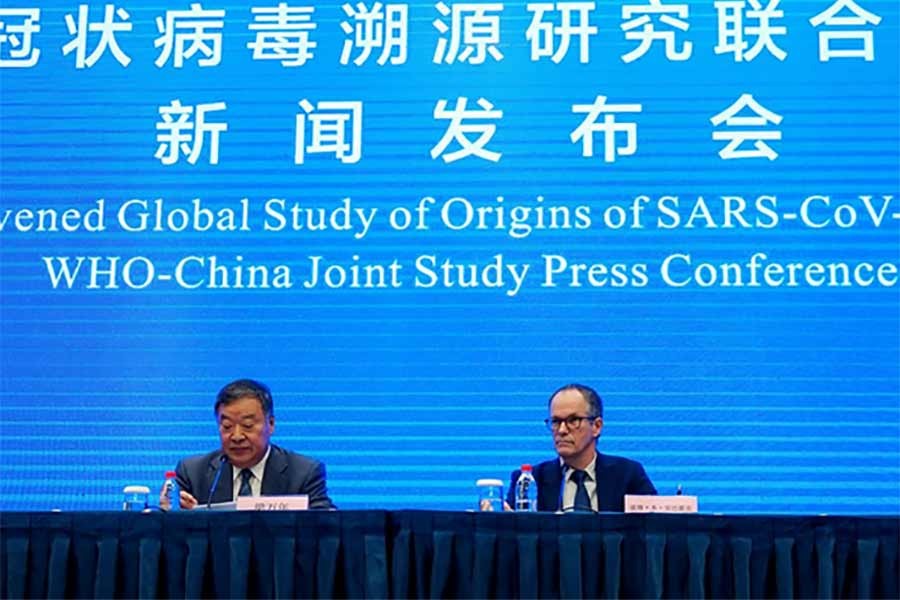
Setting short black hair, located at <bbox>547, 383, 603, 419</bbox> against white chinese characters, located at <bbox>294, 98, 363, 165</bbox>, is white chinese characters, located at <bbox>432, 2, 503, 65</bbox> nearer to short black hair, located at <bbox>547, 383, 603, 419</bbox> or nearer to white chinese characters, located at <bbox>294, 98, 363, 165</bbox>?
white chinese characters, located at <bbox>294, 98, 363, 165</bbox>

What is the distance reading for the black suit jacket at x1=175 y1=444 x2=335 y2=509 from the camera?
307cm

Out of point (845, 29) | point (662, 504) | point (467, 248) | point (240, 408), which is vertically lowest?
point (662, 504)

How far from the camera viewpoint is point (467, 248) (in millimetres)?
3549

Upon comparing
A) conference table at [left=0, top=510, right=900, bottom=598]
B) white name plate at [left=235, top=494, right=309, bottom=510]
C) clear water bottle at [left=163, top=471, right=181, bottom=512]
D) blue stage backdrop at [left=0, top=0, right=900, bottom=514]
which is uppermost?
blue stage backdrop at [left=0, top=0, right=900, bottom=514]

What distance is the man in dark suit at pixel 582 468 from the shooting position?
10.3ft

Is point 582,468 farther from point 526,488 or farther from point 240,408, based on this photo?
point 240,408

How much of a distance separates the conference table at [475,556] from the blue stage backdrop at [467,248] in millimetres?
1317

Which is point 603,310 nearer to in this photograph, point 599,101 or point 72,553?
point 599,101

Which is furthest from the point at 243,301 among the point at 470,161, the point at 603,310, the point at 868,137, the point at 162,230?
the point at 868,137

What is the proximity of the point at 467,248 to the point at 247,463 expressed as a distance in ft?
2.88

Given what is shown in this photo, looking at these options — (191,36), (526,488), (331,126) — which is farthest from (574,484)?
(191,36)

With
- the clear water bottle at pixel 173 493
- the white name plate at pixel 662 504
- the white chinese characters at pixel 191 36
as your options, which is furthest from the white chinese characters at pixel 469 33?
the white name plate at pixel 662 504

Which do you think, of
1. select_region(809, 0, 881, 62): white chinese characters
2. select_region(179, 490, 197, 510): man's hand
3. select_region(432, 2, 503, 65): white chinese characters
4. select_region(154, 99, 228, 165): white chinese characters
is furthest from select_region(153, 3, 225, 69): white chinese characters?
select_region(809, 0, 881, 62): white chinese characters

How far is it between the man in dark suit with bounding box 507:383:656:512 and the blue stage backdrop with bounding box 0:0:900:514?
278mm
